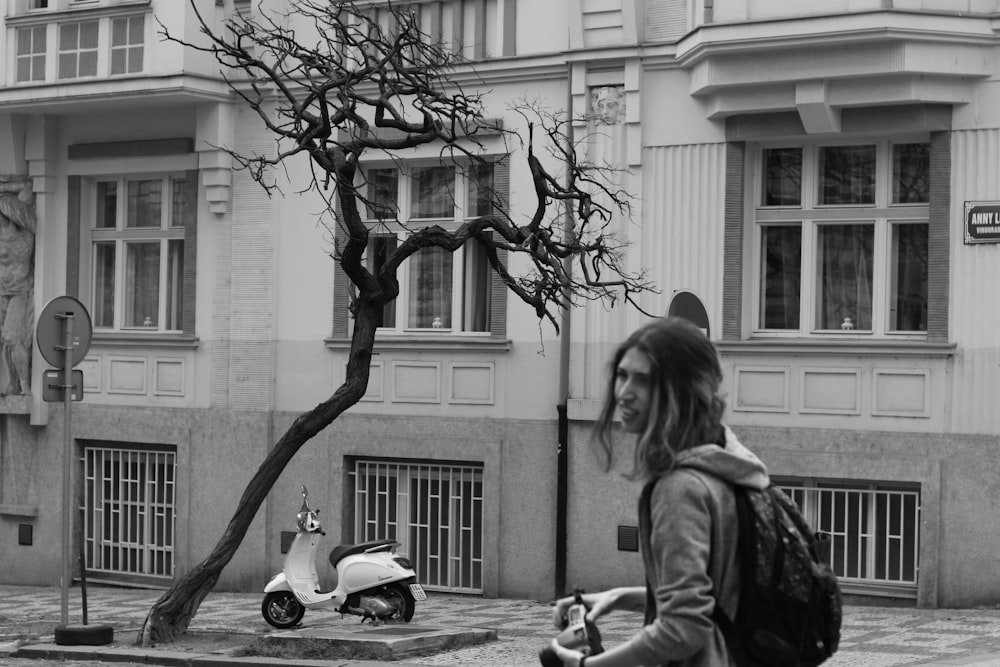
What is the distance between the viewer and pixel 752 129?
15867mm

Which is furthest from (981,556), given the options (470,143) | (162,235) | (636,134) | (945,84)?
(162,235)

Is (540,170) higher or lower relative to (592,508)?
higher

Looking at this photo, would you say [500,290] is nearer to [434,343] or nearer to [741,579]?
[434,343]

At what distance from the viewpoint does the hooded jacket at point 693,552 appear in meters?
3.84

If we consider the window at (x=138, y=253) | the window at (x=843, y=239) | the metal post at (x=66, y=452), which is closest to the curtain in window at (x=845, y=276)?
the window at (x=843, y=239)

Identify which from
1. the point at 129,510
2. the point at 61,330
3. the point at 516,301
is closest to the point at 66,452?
the point at 61,330

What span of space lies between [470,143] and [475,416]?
2.94 metres

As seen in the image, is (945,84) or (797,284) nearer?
(945,84)

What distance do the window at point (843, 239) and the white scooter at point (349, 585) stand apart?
177 inches

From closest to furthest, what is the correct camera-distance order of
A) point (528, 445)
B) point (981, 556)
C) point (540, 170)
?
point (540, 170) < point (981, 556) < point (528, 445)

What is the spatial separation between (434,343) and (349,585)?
4098 mm

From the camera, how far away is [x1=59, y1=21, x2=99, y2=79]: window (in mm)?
18906

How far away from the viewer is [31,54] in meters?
19.4

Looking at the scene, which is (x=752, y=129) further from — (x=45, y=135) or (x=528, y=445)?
(x=45, y=135)
